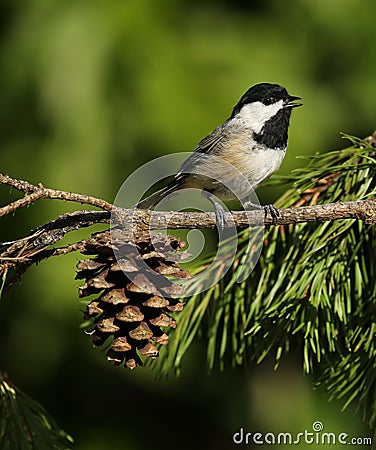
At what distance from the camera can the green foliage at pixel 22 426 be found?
0.90 meters

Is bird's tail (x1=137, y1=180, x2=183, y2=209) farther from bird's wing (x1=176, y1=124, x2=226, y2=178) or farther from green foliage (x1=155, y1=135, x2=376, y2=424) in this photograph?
green foliage (x1=155, y1=135, x2=376, y2=424)

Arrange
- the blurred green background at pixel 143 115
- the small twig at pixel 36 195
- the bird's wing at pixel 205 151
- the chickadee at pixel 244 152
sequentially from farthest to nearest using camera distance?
the blurred green background at pixel 143 115 → the bird's wing at pixel 205 151 → the chickadee at pixel 244 152 → the small twig at pixel 36 195

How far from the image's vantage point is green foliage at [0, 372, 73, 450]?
0.90 meters

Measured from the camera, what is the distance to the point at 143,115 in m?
1.93

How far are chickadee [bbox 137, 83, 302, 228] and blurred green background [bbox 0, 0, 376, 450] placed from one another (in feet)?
1.57

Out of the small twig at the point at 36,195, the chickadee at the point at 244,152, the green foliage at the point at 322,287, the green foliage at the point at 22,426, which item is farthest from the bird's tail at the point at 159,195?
the small twig at the point at 36,195

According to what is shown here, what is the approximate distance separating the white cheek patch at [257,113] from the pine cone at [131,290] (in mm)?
591

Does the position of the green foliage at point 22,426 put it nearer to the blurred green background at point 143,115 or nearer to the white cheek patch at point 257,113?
the white cheek patch at point 257,113

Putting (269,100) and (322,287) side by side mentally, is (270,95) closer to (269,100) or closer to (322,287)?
(269,100)

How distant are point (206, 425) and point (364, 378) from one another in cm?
135

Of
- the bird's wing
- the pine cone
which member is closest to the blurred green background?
the bird's wing

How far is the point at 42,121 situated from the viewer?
1.99 meters

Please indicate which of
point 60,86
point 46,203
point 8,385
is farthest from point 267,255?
point 60,86

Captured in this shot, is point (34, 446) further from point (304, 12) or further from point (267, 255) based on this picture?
point (304, 12)
